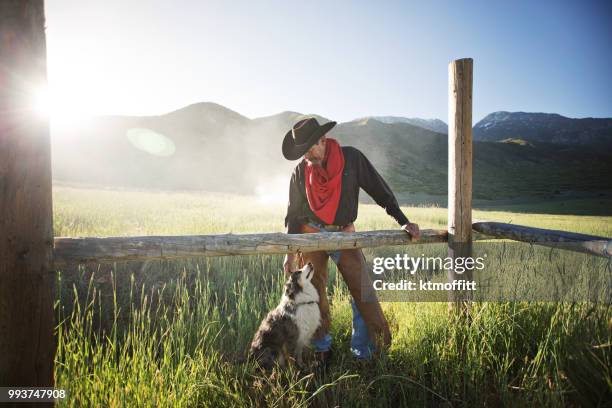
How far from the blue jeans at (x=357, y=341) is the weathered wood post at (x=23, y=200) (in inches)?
94.3

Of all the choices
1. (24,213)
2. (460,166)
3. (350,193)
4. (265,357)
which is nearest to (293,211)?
(350,193)

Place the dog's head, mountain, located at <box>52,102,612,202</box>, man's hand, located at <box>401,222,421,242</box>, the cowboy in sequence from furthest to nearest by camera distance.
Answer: mountain, located at <box>52,102,612,202</box>, the cowboy, man's hand, located at <box>401,222,421,242</box>, the dog's head

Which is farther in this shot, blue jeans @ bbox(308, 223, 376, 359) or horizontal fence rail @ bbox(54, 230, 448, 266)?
blue jeans @ bbox(308, 223, 376, 359)

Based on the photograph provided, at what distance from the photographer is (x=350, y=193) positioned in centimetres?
358

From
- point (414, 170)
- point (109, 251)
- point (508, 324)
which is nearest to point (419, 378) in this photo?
point (508, 324)

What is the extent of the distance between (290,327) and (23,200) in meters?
2.34

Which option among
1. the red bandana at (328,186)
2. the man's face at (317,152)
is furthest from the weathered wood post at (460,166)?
the man's face at (317,152)

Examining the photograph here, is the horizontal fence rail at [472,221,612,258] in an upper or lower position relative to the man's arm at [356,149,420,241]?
lower

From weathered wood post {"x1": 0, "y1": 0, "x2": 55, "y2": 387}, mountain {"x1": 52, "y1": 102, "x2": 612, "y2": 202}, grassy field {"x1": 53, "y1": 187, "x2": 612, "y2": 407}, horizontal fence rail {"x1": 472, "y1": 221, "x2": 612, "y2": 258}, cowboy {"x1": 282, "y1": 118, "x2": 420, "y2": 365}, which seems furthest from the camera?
mountain {"x1": 52, "y1": 102, "x2": 612, "y2": 202}

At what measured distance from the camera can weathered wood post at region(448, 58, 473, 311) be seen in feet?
10.6

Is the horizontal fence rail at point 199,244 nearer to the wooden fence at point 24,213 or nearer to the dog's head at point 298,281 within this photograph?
the dog's head at point 298,281

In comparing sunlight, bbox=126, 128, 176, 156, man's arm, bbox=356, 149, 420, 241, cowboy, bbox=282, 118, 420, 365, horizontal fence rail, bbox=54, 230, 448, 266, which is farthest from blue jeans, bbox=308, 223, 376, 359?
sunlight, bbox=126, 128, 176, 156

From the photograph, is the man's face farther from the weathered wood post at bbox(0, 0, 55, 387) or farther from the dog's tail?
the weathered wood post at bbox(0, 0, 55, 387)

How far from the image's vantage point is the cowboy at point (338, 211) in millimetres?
3414
